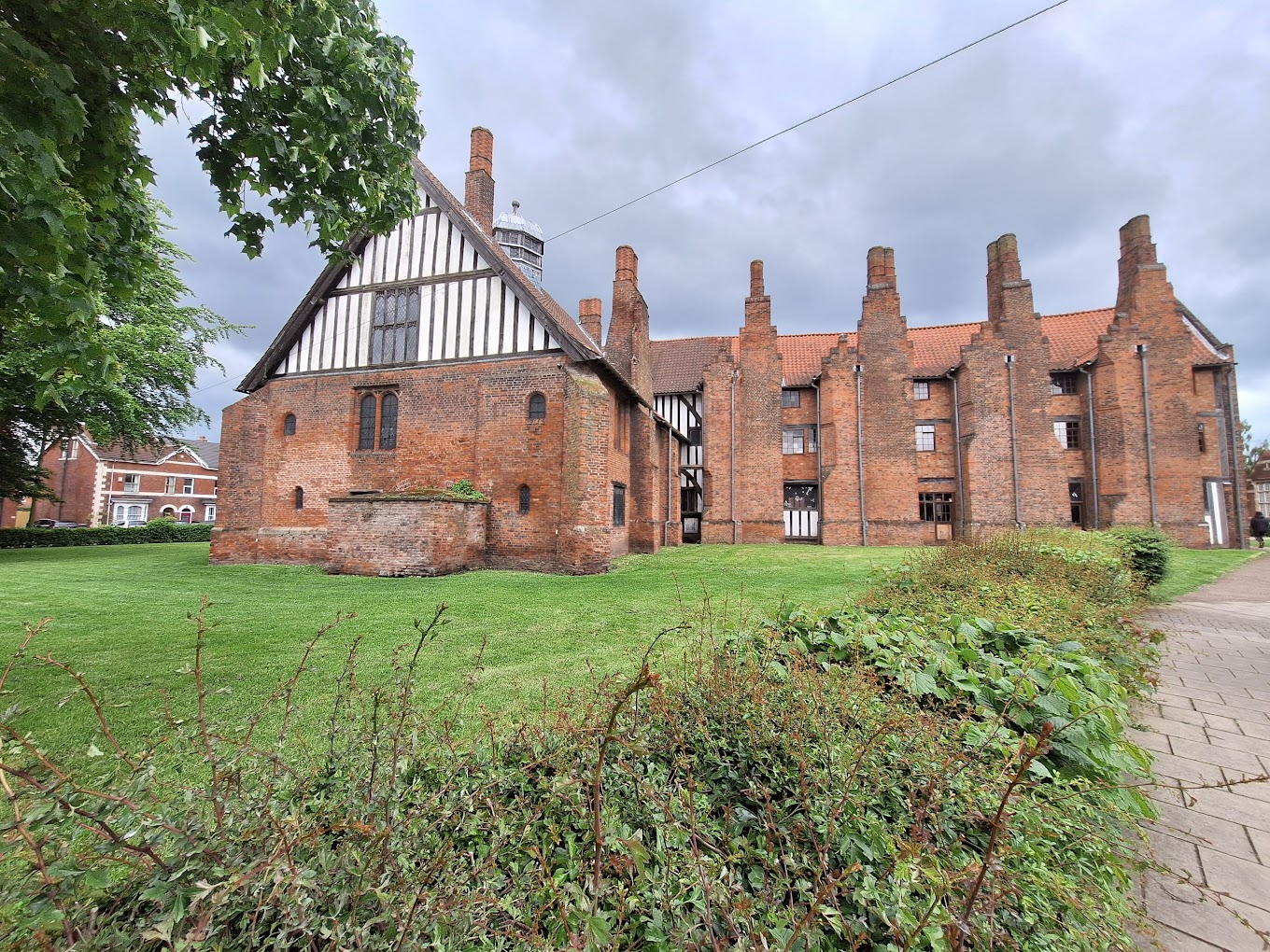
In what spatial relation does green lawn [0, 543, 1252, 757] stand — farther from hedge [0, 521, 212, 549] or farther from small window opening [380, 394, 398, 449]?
hedge [0, 521, 212, 549]

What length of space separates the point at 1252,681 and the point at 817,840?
20.9ft

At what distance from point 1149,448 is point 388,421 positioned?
30.8m

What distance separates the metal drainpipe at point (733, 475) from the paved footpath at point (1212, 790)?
18.4m

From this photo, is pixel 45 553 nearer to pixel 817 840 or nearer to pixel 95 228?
pixel 95 228

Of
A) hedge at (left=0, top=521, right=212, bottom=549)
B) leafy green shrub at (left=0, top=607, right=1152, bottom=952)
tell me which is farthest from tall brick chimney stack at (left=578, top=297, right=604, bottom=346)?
leafy green shrub at (left=0, top=607, right=1152, bottom=952)

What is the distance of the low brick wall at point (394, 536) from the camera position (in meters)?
13.0

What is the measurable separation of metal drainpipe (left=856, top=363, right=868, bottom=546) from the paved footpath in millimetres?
17414

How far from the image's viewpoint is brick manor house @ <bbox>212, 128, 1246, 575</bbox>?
1461cm

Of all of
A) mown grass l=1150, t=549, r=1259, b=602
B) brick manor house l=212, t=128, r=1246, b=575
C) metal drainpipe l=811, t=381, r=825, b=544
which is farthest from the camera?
metal drainpipe l=811, t=381, r=825, b=544

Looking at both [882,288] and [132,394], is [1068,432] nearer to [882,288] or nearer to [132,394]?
[882,288]

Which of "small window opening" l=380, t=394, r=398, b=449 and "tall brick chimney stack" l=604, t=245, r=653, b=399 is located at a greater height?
"tall brick chimney stack" l=604, t=245, r=653, b=399

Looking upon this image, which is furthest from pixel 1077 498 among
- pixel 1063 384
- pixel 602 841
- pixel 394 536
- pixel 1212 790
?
pixel 602 841

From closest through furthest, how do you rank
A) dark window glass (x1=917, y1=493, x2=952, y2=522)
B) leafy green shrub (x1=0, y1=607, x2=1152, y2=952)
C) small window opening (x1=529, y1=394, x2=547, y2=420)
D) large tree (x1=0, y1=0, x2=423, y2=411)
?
leafy green shrub (x1=0, y1=607, x2=1152, y2=952)
large tree (x1=0, y1=0, x2=423, y2=411)
small window opening (x1=529, y1=394, x2=547, y2=420)
dark window glass (x1=917, y1=493, x2=952, y2=522)

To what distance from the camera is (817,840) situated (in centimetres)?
211
